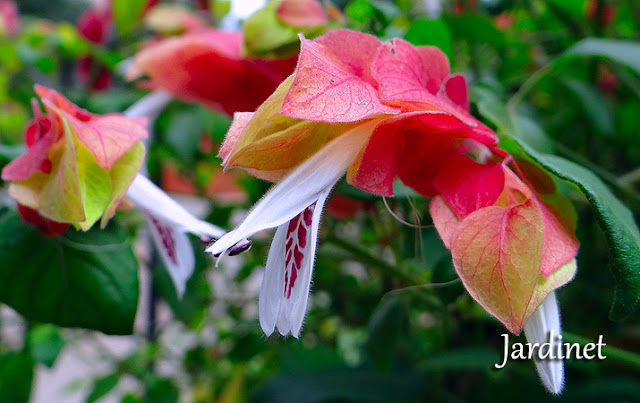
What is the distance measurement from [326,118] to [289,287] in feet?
0.19

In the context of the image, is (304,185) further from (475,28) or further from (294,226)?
(475,28)

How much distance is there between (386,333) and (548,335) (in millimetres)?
232

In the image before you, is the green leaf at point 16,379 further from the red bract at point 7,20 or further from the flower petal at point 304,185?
the red bract at point 7,20

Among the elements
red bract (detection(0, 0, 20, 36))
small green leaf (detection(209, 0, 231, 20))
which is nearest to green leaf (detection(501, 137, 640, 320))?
small green leaf (detection(209, 0, 231, 20))

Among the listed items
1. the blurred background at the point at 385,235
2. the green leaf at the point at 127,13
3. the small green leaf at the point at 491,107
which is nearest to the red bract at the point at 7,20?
the blurred background at the point at 385,235

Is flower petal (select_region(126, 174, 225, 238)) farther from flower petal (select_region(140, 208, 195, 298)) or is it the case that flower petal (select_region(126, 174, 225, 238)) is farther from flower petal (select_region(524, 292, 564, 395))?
flower petal (select_region(524, 292, 564, 395))

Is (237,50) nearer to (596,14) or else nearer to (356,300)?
(596,14)

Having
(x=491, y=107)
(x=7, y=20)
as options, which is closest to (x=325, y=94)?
(x=491, y=107)

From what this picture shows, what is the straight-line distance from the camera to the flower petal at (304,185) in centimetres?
15

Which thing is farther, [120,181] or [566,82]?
[566,82]

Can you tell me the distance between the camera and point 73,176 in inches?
7.0

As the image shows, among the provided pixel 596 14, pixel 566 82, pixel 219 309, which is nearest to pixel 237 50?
pixel 566 82

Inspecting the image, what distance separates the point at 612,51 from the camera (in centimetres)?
28

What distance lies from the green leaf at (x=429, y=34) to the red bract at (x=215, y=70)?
71 millimetres
